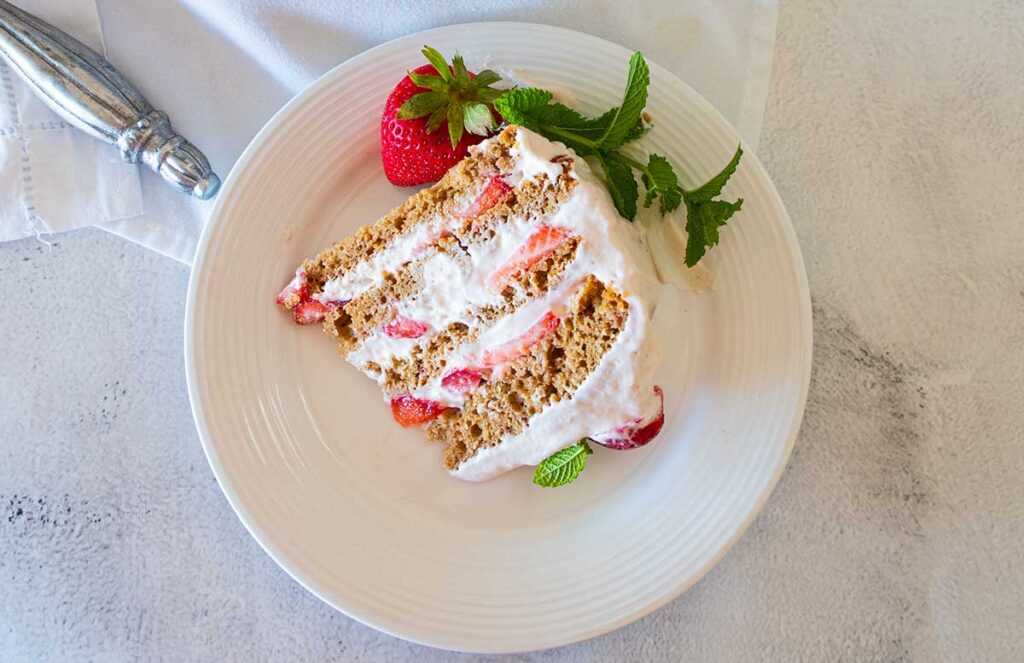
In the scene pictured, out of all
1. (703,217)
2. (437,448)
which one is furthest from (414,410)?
(703,217)

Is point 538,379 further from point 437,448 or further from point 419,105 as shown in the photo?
point 419,105

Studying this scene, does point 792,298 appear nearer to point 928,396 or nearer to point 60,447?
point 928,396

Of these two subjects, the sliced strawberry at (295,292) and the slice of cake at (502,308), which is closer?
the slice of cake at (502,308)

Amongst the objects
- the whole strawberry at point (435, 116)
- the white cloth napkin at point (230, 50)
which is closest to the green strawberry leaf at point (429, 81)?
the whole strawberry at point (435, 116)

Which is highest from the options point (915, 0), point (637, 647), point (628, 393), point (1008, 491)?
point (915, 0)

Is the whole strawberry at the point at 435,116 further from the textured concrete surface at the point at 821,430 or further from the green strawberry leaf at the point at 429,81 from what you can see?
the textured concrete surface at the point at 821,430

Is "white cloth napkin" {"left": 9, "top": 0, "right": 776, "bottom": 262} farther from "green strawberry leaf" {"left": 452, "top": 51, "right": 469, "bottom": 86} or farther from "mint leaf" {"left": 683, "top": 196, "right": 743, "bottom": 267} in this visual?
"mint leaf" {"left": 683, "top": 196, "right": 743, "bottom": 267}

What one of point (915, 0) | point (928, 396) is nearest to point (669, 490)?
point (928, 396)
